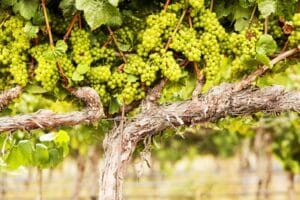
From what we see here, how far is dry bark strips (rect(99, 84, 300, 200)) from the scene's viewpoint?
5.90 ft

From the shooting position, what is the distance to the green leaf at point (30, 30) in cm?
174

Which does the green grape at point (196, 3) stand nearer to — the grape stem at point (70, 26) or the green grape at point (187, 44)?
the green grape at point (187, 44)

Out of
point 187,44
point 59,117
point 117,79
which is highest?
point 187,44

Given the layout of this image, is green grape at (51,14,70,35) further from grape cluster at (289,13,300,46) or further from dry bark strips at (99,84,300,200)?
grape cluster at (289,13,300,46)

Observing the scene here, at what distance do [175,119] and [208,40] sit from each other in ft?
0.80

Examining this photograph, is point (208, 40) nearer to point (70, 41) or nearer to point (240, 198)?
point (70, 41)

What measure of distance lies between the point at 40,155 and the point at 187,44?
28.1 inches

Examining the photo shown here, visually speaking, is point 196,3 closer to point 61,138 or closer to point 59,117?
point 59,117

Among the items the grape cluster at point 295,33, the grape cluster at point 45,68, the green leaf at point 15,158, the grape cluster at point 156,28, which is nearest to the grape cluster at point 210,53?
the grape cluster at point 156,28

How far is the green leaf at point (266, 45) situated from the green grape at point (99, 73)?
43 cm

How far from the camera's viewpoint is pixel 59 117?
1.81 m

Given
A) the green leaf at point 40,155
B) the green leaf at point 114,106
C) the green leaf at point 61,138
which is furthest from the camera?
the green leaf at point 61,138

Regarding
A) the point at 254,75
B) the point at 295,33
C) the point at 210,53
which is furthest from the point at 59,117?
the point at 295,33

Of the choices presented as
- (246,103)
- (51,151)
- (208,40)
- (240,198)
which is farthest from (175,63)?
(240,198)
